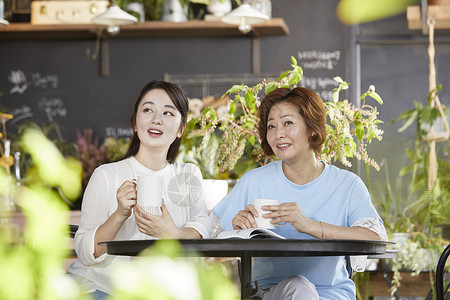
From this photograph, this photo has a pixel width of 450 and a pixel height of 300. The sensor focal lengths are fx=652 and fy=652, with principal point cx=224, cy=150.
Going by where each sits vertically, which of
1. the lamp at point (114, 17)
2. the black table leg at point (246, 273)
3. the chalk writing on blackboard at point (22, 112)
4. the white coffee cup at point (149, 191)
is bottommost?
the black table leg at point (246, 273)

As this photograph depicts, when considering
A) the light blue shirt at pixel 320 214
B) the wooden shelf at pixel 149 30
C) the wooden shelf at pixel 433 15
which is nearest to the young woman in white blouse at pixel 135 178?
the light blue shirt at pixel 320 214

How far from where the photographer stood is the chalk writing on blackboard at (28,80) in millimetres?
5184

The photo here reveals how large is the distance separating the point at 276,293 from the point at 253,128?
3.04 feet

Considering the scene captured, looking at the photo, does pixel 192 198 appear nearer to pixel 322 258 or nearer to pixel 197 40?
pixel 322 258

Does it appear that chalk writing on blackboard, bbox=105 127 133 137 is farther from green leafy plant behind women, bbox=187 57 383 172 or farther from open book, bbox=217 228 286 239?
open book, bbox=217 228 286 239

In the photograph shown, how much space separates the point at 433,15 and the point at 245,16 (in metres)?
1.40

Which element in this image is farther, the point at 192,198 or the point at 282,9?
the point at 282,9

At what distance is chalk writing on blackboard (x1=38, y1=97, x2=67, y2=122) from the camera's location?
16.9 ft

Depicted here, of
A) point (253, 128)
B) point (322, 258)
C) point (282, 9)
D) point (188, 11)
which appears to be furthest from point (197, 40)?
point (322, 258)

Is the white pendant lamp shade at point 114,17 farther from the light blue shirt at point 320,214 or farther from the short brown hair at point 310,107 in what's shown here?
the light blue shirt at point 320,214

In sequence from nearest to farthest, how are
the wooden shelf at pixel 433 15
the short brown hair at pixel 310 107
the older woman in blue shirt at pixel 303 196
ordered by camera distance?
the older woman in blue shirt at pixel 303 196 → the short brown hair at pixel 310 107 → the wooden shelf at pixel 433 15

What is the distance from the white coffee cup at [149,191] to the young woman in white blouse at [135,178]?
0.21m

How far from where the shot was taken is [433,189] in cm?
363

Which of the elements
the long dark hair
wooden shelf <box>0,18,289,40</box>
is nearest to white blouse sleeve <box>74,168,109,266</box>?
the long dark hair
